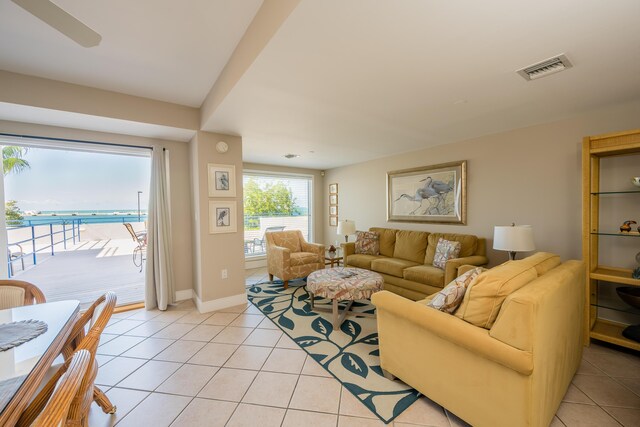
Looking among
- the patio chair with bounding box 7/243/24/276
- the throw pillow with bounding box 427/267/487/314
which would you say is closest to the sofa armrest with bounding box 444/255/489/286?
the throw pillow with bounding box 427/267/487/314

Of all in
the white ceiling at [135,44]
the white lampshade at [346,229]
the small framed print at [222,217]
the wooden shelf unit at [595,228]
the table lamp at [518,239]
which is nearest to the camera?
the white ceiling at [135,44]

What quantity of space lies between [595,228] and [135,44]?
4343 mm

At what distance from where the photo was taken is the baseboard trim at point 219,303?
3260 millimetres

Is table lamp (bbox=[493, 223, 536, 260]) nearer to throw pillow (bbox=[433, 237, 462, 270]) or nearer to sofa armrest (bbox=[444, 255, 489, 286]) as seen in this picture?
sofa armrest (bbox=[444, 255, 489, 286])

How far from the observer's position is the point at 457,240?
3557 mm

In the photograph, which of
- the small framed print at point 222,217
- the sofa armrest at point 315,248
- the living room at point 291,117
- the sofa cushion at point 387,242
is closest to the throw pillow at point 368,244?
the sofa cushion at point 387,242

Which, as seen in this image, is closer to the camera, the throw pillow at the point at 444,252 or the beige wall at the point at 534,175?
the beige wall at the point at 534,175

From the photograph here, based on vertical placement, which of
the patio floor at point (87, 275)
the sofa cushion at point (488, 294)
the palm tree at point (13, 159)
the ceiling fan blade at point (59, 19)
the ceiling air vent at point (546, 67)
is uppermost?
the ceiling air vent at point (546, 67)

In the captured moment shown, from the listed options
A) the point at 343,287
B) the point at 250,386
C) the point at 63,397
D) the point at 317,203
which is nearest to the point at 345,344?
the point at 343,287

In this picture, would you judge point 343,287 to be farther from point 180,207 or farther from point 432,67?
point 180,207

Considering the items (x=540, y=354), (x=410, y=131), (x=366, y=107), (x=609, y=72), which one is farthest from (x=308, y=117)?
(x=540, y=354)

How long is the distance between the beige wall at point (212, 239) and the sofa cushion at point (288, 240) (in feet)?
3.90

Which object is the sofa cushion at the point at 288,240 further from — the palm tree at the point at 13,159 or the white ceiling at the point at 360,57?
the palm tree at the point at 13,159

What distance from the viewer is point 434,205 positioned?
13.5 ft
